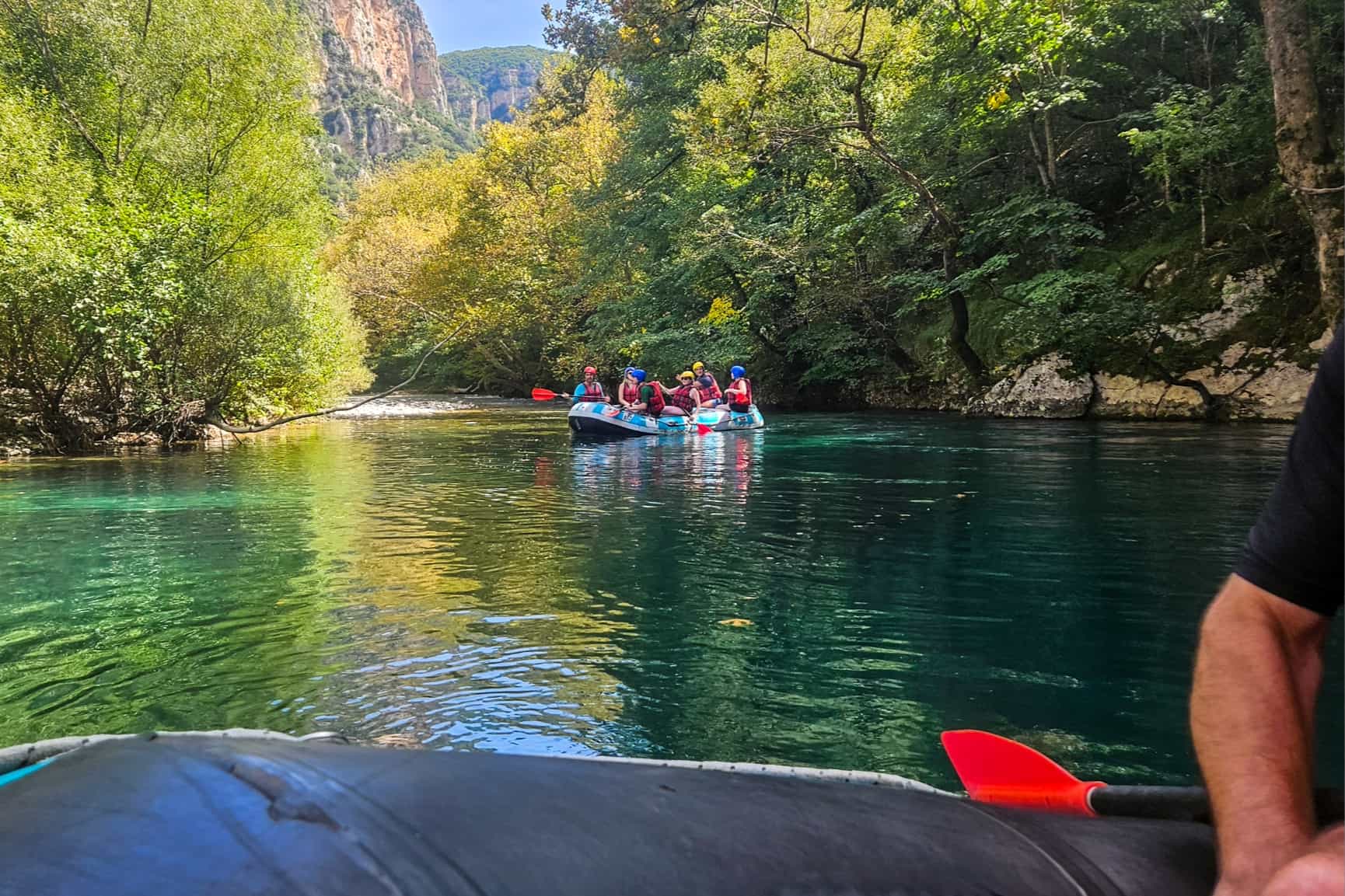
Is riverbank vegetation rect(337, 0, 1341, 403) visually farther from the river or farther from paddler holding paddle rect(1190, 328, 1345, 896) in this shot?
paddler holding paddle rect(1190, 328, 1345, 896)

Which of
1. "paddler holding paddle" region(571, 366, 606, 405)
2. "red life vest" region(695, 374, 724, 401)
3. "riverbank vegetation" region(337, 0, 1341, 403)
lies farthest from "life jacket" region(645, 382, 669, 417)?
"riverbank vegetation" region(337, 0, 1341, 403)

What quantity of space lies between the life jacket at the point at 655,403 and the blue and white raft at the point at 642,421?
1.43 ft

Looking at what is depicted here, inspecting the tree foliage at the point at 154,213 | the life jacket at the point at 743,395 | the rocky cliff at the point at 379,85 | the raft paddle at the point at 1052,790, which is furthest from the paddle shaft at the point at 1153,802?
the rocky cliff at the point at 379,85

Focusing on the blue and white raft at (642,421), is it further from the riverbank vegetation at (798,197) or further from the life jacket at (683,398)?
the riverbank vegetation at (798,197)

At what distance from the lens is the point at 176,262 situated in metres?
13.6

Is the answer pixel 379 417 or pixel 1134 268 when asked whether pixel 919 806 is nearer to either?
pixel 1134 268

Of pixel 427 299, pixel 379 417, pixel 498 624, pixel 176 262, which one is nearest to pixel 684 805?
pixel 498 624

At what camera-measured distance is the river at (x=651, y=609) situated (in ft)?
11.6

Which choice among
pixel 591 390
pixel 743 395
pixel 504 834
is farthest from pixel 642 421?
pixel 504 834

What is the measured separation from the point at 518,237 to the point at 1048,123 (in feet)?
73.0

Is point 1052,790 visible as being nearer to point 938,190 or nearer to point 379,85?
point 938,190

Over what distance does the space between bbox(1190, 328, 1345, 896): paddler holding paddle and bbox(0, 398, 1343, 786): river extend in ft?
0.23

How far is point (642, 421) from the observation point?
55.6 feet

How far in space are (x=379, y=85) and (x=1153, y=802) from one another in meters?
171
